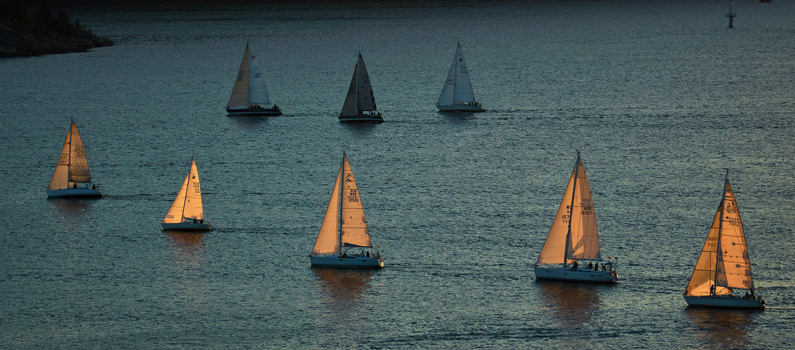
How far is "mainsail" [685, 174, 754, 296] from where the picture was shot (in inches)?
2685

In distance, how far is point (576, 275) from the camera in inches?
2955

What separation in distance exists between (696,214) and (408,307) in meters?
33.3

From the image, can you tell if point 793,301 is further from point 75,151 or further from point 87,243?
point 75,151

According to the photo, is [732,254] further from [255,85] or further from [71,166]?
[255,85]

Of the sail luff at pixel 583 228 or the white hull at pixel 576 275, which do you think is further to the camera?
the white hull at pixel 576 275

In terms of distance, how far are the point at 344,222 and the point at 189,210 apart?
17.5 m

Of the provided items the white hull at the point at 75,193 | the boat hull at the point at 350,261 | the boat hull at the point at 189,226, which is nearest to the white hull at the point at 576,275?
the boat hull at the point at 350,261

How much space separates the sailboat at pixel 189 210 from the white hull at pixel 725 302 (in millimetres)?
41400

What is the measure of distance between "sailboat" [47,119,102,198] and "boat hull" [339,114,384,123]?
46.7 meters

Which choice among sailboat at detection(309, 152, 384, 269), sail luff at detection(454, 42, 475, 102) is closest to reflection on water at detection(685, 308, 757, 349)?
sailboat at detection(309, 152, 384, 269)

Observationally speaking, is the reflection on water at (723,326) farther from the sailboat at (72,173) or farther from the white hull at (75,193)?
the sailboat at (72,173)

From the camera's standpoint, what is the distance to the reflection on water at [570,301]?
229 ft

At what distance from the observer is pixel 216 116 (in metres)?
154

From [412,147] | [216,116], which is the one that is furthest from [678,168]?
[216,116]
